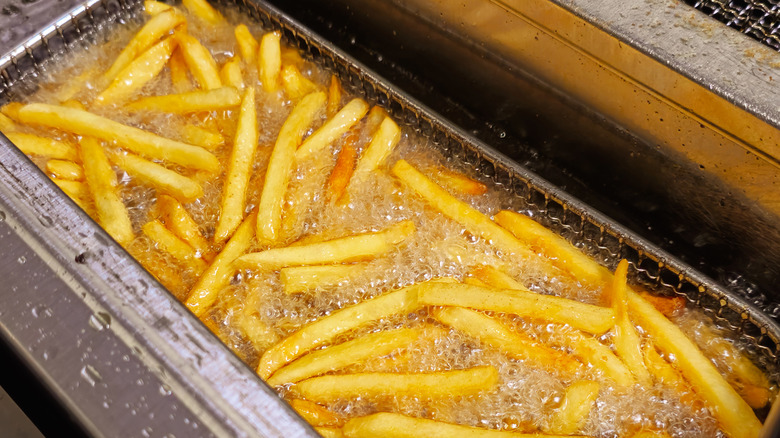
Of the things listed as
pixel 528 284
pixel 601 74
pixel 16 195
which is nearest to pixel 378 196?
pixel 528 284

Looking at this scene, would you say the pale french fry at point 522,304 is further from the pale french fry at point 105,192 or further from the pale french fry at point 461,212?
the pale french fry at point 105,192

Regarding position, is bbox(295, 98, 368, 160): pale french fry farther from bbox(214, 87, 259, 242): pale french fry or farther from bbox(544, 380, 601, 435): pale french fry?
bbox(544, 380, 601, 435): pale french fry

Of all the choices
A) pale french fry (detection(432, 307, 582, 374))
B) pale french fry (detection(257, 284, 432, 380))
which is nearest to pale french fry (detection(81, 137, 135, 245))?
pale french fry (detection(257, 284, 432, 380))

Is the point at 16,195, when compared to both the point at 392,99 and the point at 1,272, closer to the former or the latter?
the point at 1,272

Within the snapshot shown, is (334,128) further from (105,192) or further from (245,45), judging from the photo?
(105,192)

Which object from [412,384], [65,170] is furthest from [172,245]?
[412,384]

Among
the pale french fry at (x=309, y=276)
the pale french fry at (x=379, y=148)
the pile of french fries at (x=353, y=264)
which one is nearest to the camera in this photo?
the pile of french fries at (x=353, y=264)

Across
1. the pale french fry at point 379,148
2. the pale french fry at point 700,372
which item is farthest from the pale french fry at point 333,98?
the pale french fry at point 700,372
